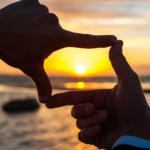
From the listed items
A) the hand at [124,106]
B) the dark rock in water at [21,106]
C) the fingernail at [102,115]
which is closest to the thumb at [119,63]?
the hand at [124,106]

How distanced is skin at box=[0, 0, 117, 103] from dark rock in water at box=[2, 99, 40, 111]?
7893 mm

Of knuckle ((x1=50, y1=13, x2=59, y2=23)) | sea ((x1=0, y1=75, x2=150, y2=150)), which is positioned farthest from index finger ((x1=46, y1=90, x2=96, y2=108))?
sea ((x1=0, y1=75, x2=150, y2=150))

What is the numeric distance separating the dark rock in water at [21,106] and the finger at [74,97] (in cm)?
759

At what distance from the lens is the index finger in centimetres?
244

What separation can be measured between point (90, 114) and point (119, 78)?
0.57 metres

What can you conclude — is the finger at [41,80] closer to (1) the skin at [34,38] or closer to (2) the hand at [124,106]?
(1) the skin at [34,38]

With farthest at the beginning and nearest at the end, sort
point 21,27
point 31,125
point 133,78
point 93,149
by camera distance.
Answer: point 31,125, point 93,149, point 133,78, point 21,27

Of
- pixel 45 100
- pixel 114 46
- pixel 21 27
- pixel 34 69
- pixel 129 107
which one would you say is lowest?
pixel 129 107

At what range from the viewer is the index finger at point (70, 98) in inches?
96.0

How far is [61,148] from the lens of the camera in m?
5.34

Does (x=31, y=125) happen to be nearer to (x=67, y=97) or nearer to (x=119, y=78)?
(x=67, y=97)

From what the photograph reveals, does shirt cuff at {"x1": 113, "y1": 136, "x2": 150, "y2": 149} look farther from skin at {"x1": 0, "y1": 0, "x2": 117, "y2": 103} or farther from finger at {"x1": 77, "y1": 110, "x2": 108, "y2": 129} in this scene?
skin at {"x1": 0, "y1": 0, "x2": 117, "y2": 103}

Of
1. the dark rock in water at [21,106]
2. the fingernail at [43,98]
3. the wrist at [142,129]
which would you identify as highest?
the dark rock in water at [21,106]

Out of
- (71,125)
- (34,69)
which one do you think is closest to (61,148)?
Answer: (71,125)
